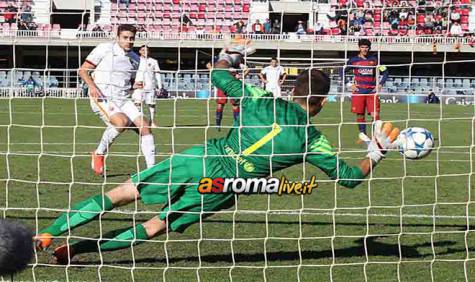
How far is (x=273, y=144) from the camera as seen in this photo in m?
6.01

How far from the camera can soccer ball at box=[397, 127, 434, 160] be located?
20.8 ft

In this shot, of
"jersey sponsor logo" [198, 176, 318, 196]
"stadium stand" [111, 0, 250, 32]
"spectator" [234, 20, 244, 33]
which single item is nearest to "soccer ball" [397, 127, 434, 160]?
"jersey sponsor logo" [198, 176, 318, 196]

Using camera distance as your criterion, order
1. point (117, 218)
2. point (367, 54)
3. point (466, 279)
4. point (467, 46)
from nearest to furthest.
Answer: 1. point (466, 279)
2. point (117, 218)
3. point (367, 54)
4. point (467, 46)

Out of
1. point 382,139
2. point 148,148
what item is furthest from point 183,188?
point 148,148

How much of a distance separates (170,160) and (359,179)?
53.4 inches

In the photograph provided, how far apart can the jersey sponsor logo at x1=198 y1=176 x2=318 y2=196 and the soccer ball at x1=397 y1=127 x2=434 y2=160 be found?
2.65ft

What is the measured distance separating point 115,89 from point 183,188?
4541 mm

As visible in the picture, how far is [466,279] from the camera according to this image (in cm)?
588

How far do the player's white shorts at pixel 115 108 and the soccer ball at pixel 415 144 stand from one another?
366cm

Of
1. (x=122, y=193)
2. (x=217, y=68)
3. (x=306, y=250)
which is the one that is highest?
(x=217, y=68)

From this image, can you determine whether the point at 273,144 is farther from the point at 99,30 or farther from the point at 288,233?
the point at 99,30

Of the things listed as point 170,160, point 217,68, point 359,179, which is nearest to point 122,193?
point 170,160

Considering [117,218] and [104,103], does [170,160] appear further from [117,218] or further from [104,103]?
[104,103]

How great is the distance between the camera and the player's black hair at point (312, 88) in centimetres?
606
